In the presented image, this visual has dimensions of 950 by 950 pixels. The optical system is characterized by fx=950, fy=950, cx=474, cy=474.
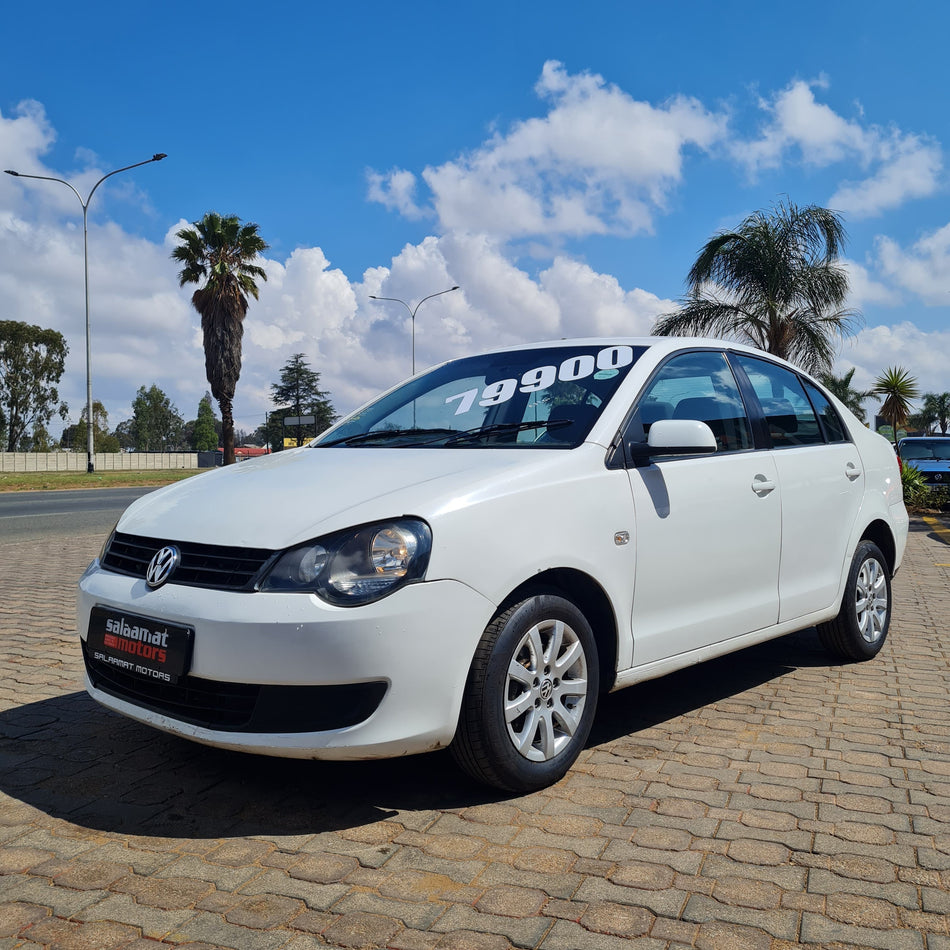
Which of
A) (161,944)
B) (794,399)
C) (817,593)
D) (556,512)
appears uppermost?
(794,399)

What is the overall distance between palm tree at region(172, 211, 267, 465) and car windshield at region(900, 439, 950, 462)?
26635mm

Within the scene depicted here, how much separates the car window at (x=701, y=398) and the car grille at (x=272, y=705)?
5.51 ft

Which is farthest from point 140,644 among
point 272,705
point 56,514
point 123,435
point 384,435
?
point 123,435

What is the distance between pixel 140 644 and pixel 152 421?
414 feet

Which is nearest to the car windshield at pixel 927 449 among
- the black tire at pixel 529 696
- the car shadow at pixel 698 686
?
the car shadow at pixel 698 686

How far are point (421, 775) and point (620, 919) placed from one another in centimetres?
121

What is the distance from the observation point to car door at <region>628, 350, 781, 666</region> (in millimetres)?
3709

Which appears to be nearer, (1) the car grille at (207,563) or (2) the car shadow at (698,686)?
(1) the car grille at (207,563)

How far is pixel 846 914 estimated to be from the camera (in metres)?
2.47

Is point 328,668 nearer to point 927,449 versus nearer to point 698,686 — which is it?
point 698,686

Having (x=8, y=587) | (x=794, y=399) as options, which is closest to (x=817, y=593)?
(x=794, y=399)

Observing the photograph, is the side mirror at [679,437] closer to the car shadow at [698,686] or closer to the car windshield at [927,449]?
the car shadow at [698,686]

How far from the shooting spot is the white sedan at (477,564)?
289 centimetres

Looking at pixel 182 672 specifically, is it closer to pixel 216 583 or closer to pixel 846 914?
pixel 216 583
